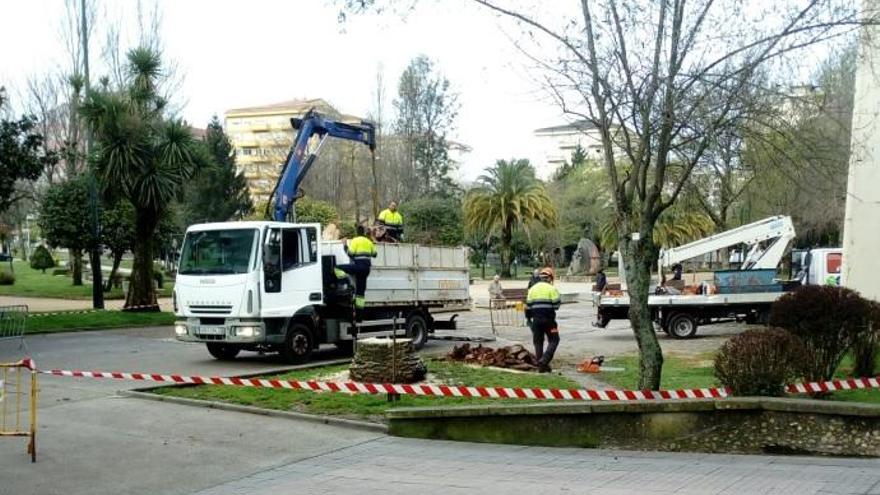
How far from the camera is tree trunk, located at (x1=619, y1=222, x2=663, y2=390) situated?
10.3 metres

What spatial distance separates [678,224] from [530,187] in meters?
9.77

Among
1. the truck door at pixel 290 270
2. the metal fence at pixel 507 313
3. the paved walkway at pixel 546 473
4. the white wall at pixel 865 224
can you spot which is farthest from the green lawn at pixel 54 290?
the paved walkway at pixel 546 473

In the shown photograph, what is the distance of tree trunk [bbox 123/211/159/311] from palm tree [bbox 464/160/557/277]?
28.6m

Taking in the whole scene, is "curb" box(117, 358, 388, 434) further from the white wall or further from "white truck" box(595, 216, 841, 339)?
"white truck" box(595, 216, 841, 339)

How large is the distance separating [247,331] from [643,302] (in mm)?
7399

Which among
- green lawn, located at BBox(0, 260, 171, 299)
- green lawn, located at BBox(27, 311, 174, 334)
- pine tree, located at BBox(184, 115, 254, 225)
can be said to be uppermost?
pine tree, located at BBox(184, 115, 254, 225)

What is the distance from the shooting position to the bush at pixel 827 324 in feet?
34.9

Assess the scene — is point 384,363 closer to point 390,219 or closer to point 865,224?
point 390,219

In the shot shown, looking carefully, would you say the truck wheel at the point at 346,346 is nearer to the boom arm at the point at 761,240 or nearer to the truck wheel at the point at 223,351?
the truck wheel at the point at 223,351

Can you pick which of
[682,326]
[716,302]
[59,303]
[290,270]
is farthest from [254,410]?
[59,303]

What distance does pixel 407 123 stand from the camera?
2402 inches

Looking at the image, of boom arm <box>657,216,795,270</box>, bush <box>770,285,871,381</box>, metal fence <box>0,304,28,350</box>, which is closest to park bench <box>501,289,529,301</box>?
boom arm <box>657,216,795,270</box>

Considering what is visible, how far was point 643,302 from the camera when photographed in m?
10.4

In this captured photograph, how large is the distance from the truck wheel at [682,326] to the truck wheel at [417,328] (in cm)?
658
